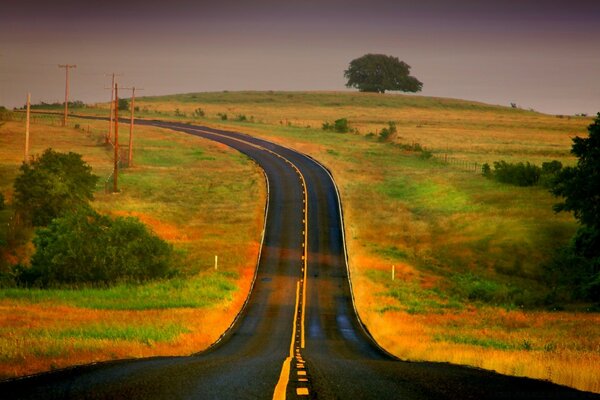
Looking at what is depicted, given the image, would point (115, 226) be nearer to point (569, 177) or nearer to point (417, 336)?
point (417, 336)

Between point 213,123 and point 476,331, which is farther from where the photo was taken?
point 213,123

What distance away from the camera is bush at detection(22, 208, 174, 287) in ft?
162

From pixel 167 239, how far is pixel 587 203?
33.6 metres

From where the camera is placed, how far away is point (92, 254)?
50062mm

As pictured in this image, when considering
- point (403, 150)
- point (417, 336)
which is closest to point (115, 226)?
point (417, 336)

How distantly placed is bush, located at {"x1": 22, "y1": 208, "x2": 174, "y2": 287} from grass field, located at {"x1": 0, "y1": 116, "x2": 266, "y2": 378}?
2.58 meters

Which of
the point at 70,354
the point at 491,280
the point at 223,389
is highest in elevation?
the point at 223,389

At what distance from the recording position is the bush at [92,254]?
4925 centimetres

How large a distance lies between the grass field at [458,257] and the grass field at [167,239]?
8905 millimetres

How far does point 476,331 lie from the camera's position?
3528 cm

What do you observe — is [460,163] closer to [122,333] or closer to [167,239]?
[167,239]

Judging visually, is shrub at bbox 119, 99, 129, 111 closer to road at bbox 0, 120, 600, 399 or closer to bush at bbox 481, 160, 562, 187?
road at bbox 0, 120, 600, 399

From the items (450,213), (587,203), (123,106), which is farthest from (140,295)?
(123,106)

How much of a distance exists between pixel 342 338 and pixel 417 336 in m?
3.85
